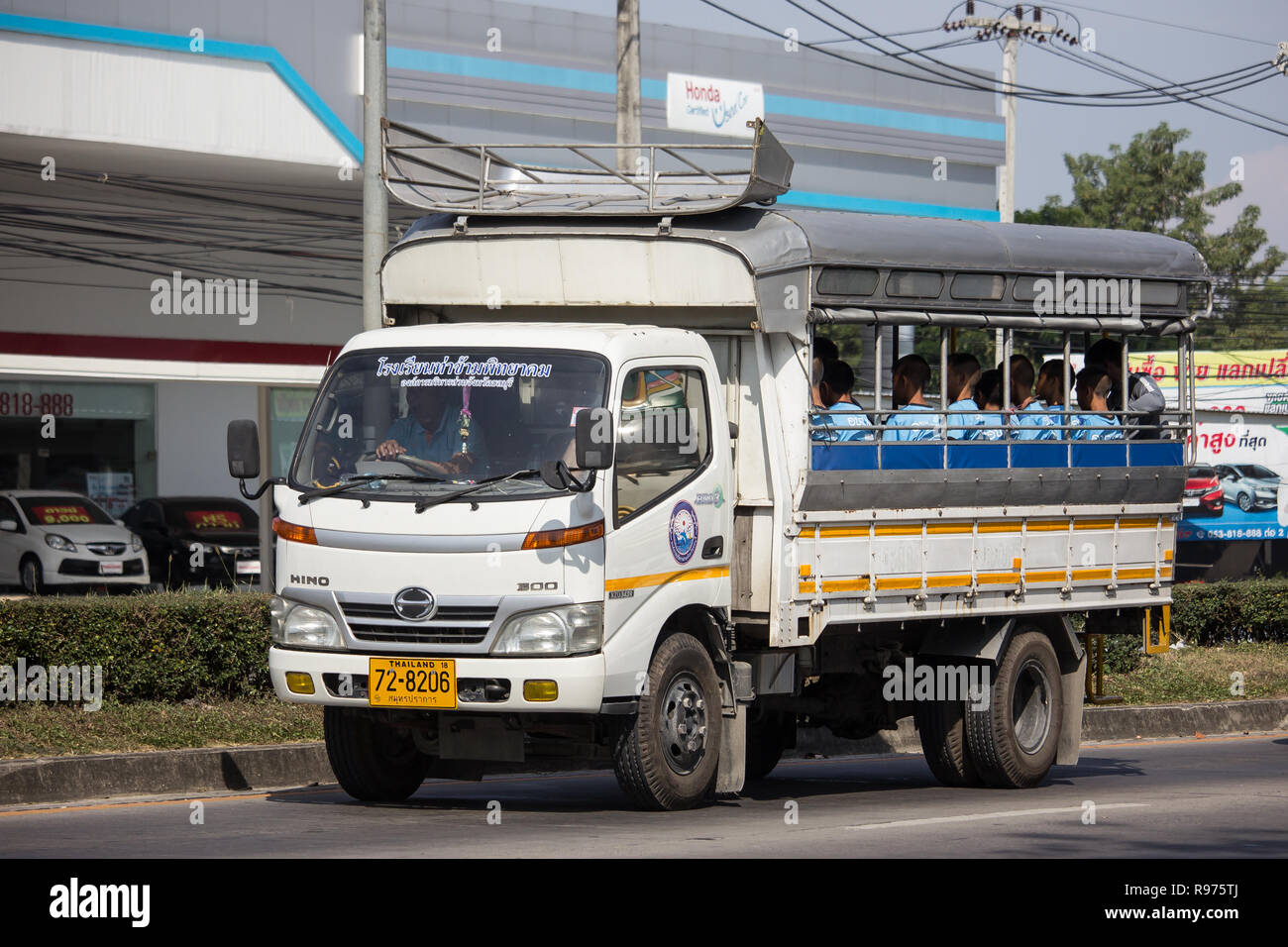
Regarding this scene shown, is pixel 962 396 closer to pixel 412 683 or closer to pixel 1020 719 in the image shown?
pixel 1020 719

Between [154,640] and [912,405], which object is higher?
[912,405]

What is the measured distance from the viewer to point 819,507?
397 inches

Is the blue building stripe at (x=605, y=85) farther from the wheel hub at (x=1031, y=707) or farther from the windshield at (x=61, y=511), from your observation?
the wheel hub at (x=1031, y=707)

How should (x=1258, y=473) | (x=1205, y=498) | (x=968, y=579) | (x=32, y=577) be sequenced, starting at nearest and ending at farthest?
(x=968, y=579)
(x=32, y=577)
(x=1205, y=498)
(x=1258, y=473)

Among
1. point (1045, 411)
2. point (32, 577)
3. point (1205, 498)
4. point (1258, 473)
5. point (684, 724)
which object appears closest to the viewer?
point (684, 724)

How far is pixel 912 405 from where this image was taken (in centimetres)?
1109

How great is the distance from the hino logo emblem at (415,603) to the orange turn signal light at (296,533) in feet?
1.90

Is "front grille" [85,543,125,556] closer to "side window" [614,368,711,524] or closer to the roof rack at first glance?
the roof rack

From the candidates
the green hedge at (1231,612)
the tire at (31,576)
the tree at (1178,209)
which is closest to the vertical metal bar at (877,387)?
the green hedge at (1231,612)

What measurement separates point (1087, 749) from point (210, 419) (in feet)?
72.8

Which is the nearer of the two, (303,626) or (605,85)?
(303,626)

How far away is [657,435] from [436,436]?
1.14 meters

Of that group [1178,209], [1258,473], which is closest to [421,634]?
[1258,473]

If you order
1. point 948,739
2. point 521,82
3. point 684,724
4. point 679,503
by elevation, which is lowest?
point 948,739
